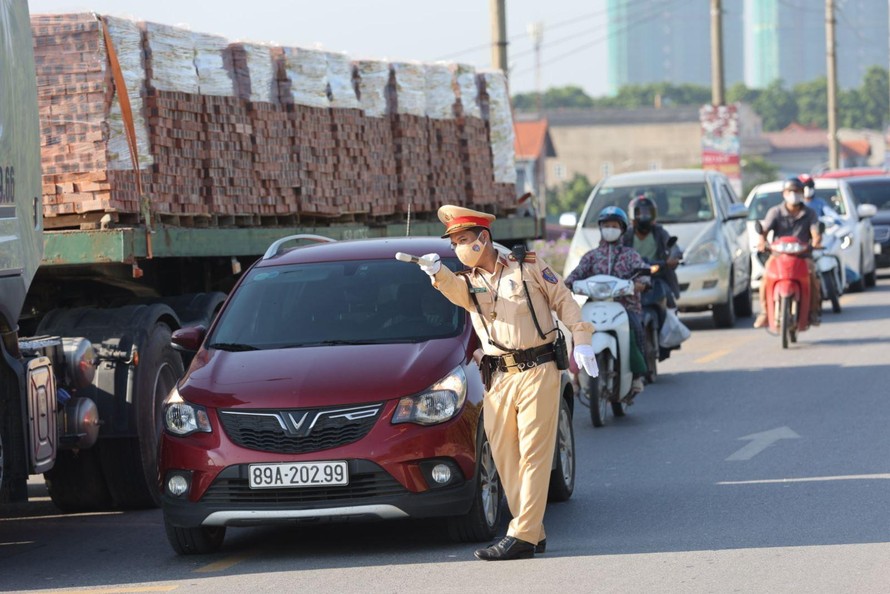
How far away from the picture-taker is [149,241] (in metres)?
10.8

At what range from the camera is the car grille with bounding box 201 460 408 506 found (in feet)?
27.0

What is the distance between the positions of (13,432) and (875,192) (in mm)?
23988

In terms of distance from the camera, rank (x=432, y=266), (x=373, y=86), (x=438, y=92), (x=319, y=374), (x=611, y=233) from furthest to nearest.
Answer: (x=438, y=92)
(x=373, y=86)
(x=611, y=233)
(x=319, y=374)
(x=432, y=266)

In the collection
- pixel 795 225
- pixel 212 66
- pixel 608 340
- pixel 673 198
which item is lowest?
pixel 608 340

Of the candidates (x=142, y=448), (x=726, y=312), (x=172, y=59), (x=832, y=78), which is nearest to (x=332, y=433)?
(x=142, y=448)

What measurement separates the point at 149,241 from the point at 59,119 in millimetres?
912

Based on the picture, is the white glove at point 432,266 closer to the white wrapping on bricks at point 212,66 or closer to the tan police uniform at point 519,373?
the tan police uniform at point 519,373

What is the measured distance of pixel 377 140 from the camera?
51.7 ft

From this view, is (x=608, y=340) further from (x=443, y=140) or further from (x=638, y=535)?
(x=638, y=535)

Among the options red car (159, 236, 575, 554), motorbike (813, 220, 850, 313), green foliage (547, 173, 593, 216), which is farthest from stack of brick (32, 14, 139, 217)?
green foliage (547, 173, 593, 216)

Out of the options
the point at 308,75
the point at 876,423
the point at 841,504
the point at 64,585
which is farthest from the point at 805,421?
the point at 64,585

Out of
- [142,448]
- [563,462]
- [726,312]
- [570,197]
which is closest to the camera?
[563,462]

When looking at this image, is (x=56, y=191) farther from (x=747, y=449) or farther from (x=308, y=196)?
(x=747, y=449)

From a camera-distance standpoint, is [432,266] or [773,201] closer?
[432,266]
